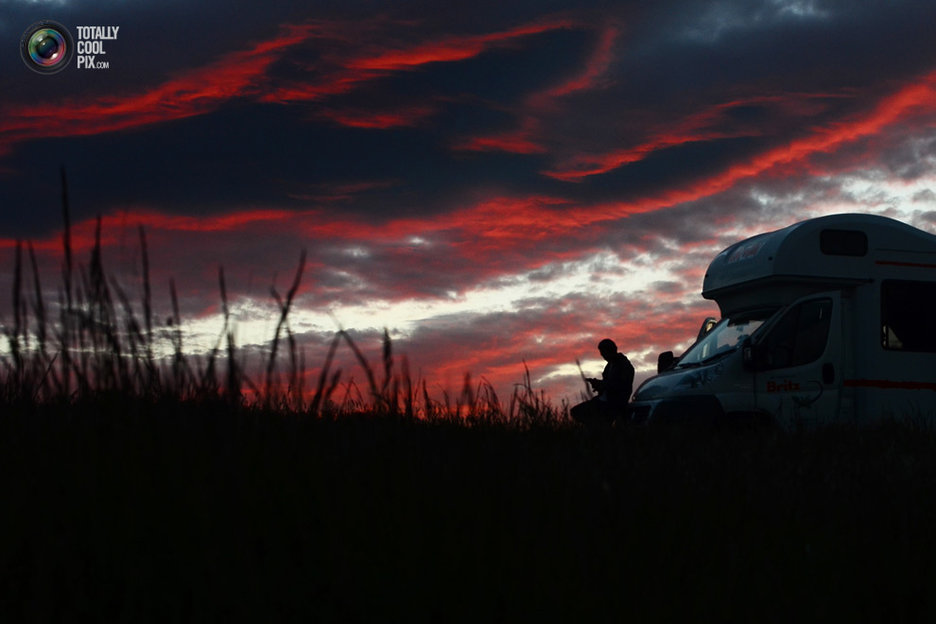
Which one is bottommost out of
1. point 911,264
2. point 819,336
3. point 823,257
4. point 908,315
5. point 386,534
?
point 386,534

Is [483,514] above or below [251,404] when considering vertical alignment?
below

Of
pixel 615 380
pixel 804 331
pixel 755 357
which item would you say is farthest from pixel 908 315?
pixel 615 380

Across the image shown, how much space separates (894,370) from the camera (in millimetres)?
11766

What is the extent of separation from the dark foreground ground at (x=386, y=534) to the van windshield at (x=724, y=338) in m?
6.27

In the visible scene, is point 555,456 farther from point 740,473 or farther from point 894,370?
point 894,370

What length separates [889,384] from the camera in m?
11.7

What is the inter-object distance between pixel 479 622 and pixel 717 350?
8.94 metres

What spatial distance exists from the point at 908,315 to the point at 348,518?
10.5 m

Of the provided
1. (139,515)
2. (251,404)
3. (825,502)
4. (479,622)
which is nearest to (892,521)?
(825,502)

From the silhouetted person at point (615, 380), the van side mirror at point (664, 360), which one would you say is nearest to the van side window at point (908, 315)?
the van side mirror at point (664, 360)

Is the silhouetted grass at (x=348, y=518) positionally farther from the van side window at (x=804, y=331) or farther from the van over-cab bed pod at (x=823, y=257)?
the van over-cab bed pod at (x=823, y=257)

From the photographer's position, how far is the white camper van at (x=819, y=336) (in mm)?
11039

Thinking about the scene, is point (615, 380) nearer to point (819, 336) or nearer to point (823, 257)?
point (819, 336)

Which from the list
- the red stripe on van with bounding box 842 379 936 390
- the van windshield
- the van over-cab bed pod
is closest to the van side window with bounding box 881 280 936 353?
the van over-cab bed pod
